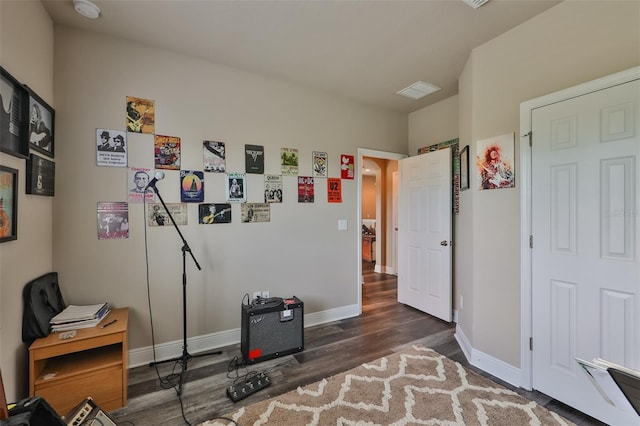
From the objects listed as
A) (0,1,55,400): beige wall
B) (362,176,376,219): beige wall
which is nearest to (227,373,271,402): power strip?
(0,1,55,400): beige wall

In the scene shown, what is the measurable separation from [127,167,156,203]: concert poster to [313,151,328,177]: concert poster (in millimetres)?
1608

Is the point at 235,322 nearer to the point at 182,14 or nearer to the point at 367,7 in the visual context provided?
the point at 182,14

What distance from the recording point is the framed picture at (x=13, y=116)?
1485 mm

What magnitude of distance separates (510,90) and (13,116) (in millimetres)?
3221

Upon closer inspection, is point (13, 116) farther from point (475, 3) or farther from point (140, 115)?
point (475, 3)

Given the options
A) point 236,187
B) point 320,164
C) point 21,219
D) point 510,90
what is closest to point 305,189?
point 320,164

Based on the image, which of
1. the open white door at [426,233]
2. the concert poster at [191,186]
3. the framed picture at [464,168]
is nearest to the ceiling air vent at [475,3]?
the framed picture at [464,168]

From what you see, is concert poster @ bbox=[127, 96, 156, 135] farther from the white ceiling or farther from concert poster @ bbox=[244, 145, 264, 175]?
concert poster @ bbox=[244, 145, 264, 175]

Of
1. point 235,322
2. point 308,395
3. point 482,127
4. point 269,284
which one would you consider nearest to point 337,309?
point 269,284

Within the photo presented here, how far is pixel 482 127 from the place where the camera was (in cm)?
238

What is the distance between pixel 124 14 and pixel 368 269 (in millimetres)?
5488

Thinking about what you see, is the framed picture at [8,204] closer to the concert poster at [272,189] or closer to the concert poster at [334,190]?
the concert poster at [272,189]

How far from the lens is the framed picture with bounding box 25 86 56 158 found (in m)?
1.79

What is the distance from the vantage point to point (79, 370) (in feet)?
5.86
